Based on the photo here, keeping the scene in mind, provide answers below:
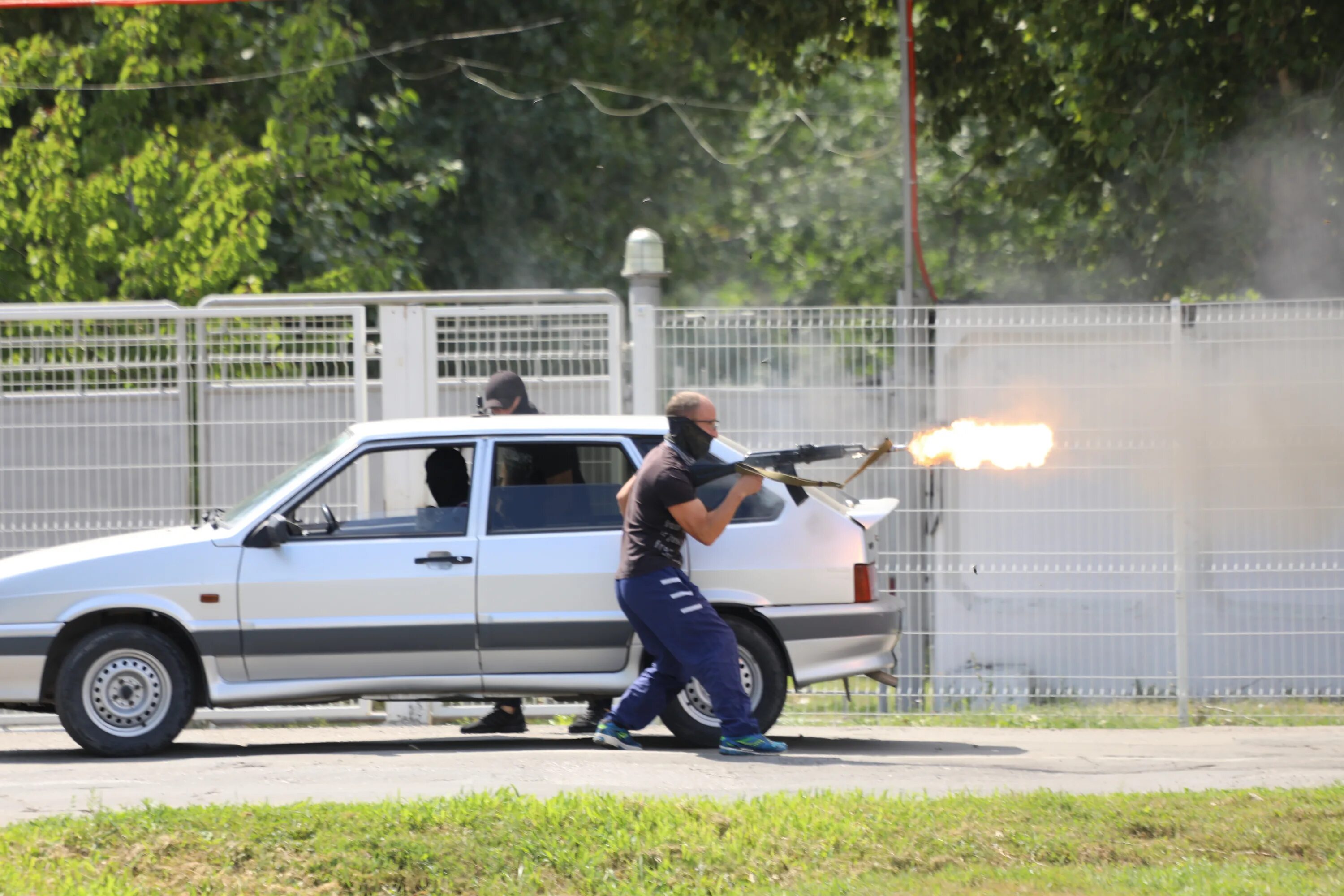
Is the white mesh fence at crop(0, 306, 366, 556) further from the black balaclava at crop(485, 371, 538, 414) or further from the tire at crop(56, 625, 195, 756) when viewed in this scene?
the tire at crop(56, 625, 195, 756)

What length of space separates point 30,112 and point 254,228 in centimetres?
369

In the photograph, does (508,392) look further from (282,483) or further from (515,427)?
(282,483)

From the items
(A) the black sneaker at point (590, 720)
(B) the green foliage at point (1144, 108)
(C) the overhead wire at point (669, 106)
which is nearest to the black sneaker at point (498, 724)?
(A) the black sneaker at point (590, 720)

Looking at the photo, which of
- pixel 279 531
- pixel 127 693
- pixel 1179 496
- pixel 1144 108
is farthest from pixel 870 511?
pixel 1144 108

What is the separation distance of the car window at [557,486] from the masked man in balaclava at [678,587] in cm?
39

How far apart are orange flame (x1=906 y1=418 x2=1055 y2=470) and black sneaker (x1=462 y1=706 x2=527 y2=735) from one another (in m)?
2.76

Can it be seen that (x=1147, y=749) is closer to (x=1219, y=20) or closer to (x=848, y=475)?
(x=848, y=475)

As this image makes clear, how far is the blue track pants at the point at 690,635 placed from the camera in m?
8.19

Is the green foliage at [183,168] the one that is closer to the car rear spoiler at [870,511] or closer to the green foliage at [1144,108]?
the green foliage at [1144,108]

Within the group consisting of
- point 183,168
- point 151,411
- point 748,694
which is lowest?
point 748,694

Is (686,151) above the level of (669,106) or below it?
below

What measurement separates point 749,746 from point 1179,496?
132 inches

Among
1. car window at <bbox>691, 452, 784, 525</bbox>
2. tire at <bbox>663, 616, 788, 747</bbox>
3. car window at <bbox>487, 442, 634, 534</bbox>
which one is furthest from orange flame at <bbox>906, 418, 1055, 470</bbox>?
car window at <bbox>487, 442, 634, 534</bbox>

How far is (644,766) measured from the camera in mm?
7988
